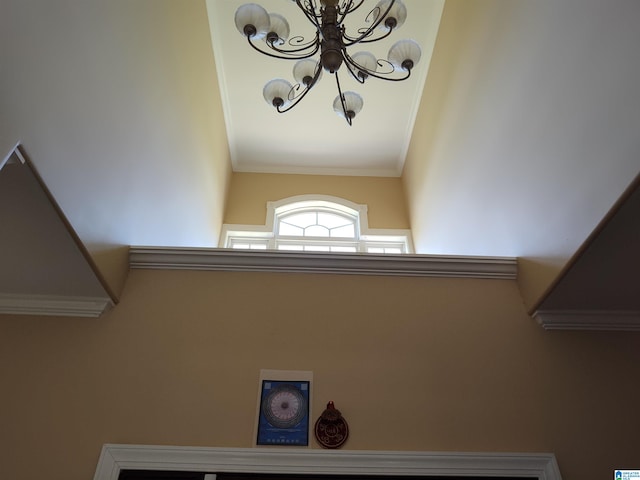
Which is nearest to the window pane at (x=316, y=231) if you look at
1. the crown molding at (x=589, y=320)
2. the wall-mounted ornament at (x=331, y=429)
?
the crown molding at (x=589, y=320)

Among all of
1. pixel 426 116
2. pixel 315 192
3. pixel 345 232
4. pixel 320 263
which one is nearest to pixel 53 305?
pixel 320 263

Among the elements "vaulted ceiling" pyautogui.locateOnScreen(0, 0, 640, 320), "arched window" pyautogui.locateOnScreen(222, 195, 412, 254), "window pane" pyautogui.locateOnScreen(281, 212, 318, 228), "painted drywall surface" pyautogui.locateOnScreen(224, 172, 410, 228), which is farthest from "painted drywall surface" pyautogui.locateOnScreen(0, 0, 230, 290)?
"window pane" pyautogui.locateOnScreen(281, 212, 318, 228)

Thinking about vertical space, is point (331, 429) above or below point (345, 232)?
below

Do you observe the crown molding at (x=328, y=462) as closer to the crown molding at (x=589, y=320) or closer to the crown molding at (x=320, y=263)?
the crown molding at (x=589, y=320)

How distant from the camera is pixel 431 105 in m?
4.30

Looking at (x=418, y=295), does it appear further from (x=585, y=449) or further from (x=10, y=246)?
(x=10, y=246)

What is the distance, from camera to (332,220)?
5238 mm

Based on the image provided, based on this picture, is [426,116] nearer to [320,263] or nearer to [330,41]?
[330,41]

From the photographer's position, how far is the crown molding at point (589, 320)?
237 centimetres

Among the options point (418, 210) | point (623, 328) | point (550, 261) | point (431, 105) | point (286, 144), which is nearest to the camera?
point (550, 261)

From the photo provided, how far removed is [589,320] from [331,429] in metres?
1.51

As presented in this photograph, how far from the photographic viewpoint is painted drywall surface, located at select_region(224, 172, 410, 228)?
5.15 m

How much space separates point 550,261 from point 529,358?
524mm

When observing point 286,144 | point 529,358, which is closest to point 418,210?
point 286,144
